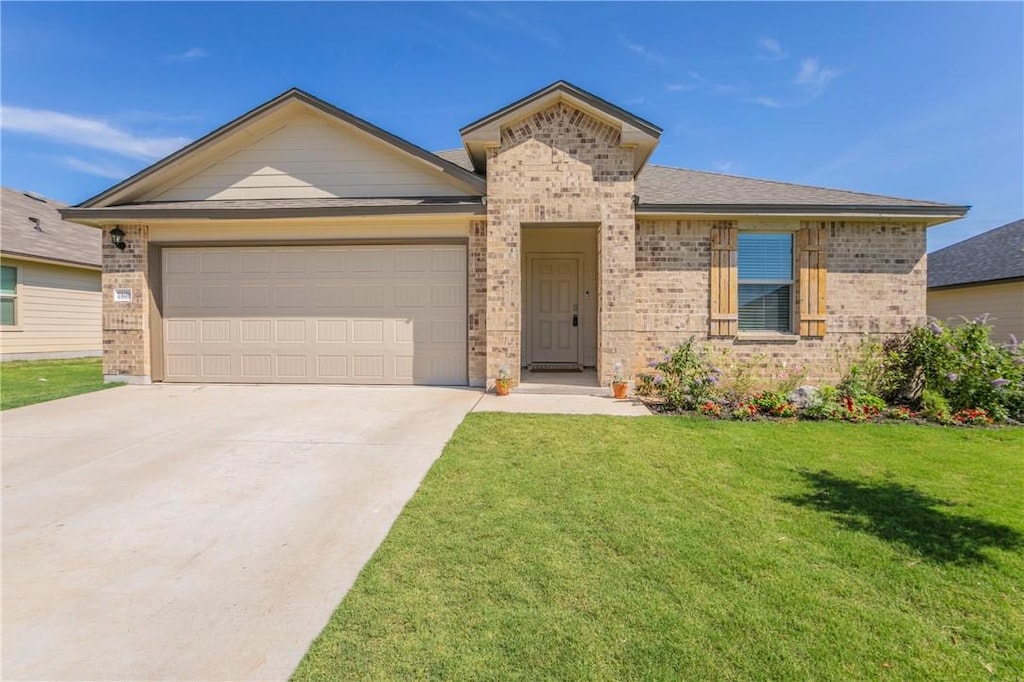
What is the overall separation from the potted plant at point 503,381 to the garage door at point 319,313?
3.15ft

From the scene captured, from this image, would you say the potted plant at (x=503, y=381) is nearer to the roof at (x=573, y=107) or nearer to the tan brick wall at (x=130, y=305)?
the roof at (x=573, y=107)

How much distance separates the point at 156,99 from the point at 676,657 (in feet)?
49.5

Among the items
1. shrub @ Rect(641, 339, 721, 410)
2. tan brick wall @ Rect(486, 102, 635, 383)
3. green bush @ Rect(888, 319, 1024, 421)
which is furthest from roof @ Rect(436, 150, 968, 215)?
shrub @ Rect(641, 339, 721, 410)

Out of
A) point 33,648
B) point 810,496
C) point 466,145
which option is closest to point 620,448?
point 810,496

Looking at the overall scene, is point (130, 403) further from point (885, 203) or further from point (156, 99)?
point (885, 203)

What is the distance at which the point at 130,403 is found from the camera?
718cm

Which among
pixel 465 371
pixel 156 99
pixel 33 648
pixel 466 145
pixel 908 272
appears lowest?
pixel 33 648

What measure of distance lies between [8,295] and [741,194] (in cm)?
1891

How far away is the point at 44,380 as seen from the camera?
9.73 metres

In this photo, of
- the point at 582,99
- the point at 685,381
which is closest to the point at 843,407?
the point at 685,381

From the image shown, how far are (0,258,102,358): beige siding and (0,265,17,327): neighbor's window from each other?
0.10 metres

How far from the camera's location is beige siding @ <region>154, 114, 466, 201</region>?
28.8 ft

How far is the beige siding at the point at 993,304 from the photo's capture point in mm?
12539

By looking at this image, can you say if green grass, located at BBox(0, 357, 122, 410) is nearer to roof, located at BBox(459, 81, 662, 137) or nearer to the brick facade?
the brick facade
